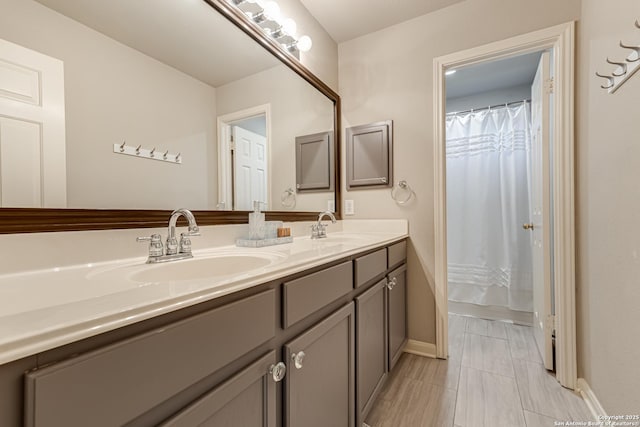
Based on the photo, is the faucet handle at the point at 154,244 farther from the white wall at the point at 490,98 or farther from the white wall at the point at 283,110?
the white wall at the point at 490,98

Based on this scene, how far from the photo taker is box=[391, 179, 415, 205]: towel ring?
1980mm

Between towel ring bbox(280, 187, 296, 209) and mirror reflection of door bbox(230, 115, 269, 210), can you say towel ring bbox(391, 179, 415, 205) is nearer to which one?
towel ring bbox(280, 187, 296, 209)

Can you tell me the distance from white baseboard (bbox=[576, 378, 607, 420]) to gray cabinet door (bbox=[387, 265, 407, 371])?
900mm

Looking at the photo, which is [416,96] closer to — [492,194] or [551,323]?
[492,194]

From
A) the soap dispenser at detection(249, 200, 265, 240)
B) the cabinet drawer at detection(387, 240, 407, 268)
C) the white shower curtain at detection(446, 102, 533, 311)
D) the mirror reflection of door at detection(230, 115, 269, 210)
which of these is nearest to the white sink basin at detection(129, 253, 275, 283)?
the soap dispenser at detection(249, 200, 265, 240)

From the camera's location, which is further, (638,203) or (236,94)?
(236,94)

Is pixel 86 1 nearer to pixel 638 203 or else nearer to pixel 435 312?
pixel 638 203

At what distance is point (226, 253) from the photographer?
110 cm

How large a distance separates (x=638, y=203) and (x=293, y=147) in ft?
5.15

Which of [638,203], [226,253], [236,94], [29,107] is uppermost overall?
[236,94]

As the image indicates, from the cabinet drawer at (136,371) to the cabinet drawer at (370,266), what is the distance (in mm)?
633

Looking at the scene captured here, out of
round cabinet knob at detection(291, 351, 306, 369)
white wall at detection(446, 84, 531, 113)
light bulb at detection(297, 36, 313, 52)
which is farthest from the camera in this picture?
white wall at detection(446, 84, 531, 113)

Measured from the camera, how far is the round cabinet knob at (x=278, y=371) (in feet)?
2.36

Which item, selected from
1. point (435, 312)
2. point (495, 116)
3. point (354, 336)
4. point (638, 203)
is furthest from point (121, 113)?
point (495, 116)
